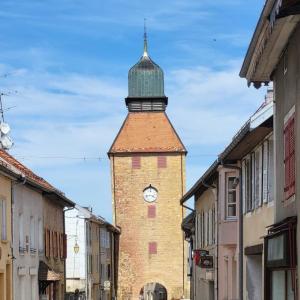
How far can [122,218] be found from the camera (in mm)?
70250

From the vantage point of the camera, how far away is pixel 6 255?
27000mm

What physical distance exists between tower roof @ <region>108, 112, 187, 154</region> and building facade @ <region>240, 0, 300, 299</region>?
58.7 m

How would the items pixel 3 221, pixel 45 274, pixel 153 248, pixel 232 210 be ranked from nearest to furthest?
1. pixel 232 210
2. pixel 3 221
3. pixel 45 274
4. pixel 153 248

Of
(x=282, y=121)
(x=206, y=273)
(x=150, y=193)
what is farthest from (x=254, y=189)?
(x=150, y=193)

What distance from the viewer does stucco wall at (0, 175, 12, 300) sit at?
1038 inches

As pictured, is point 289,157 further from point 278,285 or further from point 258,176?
point 258,176

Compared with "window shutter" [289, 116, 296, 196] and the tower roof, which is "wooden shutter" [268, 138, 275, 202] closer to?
"window shutter" [289, 116, 296, 196]

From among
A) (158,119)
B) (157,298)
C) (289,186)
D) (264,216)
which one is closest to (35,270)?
(264,216)

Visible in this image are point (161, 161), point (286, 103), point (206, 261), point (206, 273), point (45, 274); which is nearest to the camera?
point (286, 103)

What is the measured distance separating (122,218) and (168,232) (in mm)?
3904

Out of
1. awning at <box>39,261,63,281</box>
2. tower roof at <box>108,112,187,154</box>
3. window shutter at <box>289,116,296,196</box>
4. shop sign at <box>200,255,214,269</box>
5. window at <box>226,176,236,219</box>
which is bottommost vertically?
awning at <box>39,261,63,281</box>

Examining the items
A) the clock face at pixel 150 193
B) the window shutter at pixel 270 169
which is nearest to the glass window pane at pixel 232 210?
the window shutter at pixel 270 169

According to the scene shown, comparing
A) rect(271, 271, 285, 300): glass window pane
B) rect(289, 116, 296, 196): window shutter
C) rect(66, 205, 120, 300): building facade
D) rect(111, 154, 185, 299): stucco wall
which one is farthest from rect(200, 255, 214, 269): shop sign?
rect(111, 154, 185, 299): stucco wall

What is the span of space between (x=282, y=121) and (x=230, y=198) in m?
13.3
